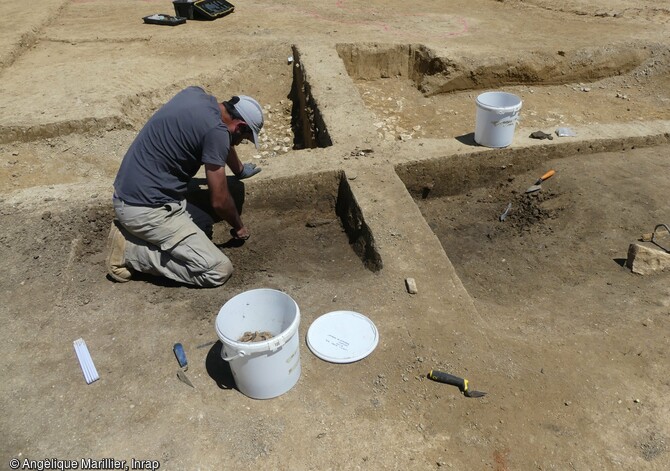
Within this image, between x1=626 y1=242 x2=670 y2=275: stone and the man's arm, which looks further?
x1=626 y1=242 x2=670 y2=275: stone

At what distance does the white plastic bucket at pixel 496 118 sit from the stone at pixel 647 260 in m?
1.68

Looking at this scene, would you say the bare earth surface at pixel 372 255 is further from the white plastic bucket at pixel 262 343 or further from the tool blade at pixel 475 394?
the white plastic bucket at pixel 262 343

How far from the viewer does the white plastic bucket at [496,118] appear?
15.9ft

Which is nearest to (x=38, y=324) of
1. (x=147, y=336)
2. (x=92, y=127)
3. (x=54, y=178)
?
(x=147, y=336)

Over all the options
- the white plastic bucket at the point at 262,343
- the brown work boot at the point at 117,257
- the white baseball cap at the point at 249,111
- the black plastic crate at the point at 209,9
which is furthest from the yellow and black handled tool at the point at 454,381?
the black plastic crate at the point at 209,9

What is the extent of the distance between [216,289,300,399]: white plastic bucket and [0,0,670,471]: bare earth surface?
0.47ft

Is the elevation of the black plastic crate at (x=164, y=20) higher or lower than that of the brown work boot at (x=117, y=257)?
higher

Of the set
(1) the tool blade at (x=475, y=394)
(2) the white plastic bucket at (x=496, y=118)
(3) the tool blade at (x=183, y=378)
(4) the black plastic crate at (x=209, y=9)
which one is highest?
(4) the black plastic crate at (x=209, y=9)

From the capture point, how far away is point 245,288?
376cm

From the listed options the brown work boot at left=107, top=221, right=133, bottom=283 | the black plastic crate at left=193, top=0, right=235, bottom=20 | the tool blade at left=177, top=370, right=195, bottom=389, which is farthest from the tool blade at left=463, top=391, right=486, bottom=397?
the black plastic crate at left=193, top=0, right=235, bottom=20

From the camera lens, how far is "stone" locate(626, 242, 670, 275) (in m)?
3.73

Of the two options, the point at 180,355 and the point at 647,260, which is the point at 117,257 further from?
the point at 647,260

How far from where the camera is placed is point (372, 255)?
3.91 meters

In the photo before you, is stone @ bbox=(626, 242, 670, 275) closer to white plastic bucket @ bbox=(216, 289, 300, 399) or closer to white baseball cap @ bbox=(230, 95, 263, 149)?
white plastic bucket @ bbox=(216, 289, 300, 399)
